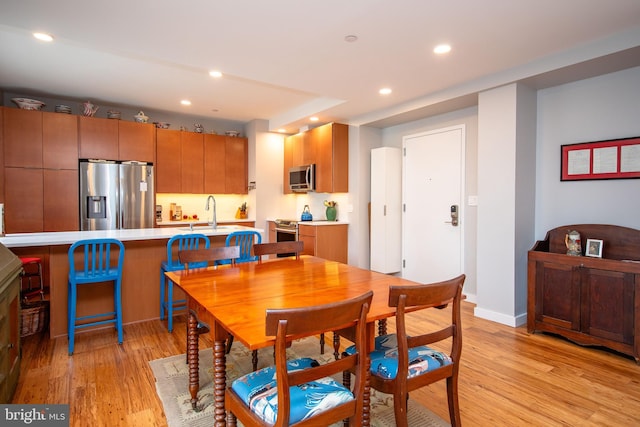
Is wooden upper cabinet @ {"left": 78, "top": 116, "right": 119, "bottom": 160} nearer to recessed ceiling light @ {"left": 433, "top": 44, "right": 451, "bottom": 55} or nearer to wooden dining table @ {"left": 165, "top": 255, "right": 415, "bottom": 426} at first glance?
wooden dining table @ {"left": 165, "top": 255, "right": 415, "bottom": 426}

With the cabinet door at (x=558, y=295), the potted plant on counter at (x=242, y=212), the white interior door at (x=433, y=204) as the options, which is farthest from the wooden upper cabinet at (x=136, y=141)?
the cabinet door at (x=558, y=295)

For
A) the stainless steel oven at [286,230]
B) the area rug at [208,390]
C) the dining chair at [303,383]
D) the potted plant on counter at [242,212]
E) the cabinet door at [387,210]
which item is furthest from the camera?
the potted plant on counter at [242,212]

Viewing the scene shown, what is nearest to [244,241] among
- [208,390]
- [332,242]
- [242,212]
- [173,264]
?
[173,264]

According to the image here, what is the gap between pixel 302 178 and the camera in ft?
18.7

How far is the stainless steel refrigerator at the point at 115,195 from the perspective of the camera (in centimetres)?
484

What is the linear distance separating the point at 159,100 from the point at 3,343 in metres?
3.98

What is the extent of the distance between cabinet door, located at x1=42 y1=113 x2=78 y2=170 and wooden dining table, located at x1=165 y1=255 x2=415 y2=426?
3.72 metres

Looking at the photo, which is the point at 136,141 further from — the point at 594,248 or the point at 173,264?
the point at 594,248

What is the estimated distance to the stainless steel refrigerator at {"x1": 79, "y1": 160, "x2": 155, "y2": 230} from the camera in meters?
4.84

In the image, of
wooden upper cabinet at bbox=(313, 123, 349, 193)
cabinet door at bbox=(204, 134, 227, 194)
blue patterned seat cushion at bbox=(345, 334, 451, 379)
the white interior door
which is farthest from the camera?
cabinet door at bbox=(204, 134, 227, 194)

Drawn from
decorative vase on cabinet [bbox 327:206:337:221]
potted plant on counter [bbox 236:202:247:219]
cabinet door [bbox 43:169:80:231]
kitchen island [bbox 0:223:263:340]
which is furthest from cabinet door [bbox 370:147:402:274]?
cabinet door [bbox 43:169:80:231]

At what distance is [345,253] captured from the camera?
540 cm

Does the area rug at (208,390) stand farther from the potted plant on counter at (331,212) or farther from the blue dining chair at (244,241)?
the potted plant on counter at (331,212)

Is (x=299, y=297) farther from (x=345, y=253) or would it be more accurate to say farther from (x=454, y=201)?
(x=345, y=253)
